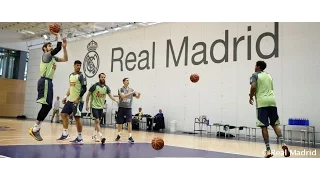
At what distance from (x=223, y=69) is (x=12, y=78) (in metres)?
17.5

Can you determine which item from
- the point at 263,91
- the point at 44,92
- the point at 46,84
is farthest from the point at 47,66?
the point at 263,91

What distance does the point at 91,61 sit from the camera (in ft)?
60.3

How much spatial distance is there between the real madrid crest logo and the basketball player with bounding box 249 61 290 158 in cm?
1396

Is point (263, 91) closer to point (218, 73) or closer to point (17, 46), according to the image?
point (218, 73)

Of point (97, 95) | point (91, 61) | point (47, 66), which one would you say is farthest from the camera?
point (91, 61)

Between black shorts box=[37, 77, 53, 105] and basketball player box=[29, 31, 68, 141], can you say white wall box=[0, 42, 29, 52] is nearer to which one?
basketball player box=[29, 31, 68, 141]

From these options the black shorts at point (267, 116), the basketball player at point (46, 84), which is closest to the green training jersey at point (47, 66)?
the basketball player at point (46, 84)

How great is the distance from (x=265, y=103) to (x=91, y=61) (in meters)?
14.8

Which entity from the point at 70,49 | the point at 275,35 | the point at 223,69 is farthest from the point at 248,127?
the point at 70,49

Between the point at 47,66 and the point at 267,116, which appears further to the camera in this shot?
the point at 47,66
